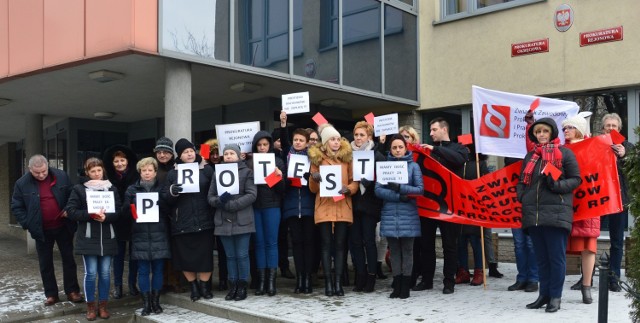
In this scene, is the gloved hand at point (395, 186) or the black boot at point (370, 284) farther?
the black boot at point (370, 284)

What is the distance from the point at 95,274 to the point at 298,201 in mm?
2386

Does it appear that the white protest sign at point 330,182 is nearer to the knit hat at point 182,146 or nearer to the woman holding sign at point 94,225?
the knit hat at point 182,146

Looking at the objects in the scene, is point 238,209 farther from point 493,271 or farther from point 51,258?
point 493,271

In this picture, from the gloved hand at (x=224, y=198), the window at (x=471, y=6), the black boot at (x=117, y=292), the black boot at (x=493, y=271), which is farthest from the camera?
the window at (x=471, y=6)

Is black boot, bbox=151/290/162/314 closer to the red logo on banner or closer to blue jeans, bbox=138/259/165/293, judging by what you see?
blue jeans, bbox=138/259/165/293

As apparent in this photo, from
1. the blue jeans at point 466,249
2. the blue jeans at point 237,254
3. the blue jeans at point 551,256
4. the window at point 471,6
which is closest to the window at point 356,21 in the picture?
the window at point 471,6

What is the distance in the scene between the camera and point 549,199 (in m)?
5.39

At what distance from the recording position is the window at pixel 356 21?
9.86 meters

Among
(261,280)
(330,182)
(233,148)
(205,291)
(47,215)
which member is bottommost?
(205,291)

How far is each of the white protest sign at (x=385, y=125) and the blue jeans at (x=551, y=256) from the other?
6.68 feet

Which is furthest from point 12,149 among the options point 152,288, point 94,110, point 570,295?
point 570,295

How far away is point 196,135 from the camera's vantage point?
12359mm

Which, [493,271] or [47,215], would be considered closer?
[47,215]

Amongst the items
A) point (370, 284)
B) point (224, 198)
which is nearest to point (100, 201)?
point (224, 198)
